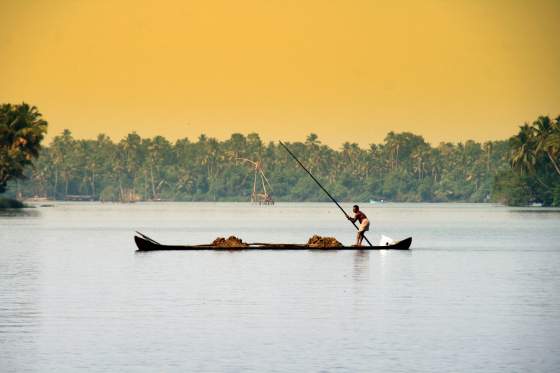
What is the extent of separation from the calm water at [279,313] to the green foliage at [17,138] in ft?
278

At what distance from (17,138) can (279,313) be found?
359 ft

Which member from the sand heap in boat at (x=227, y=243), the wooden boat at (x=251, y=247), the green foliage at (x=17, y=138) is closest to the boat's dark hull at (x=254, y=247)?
the wooden boat at (x=251, y=247)


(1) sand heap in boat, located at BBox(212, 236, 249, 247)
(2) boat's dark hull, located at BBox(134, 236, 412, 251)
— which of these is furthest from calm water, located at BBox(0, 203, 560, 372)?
(1) sand heap in boat, located at BBox(212, 236, 249, 247)

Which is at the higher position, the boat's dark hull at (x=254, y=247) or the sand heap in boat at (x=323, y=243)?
the sand heap in boat at (x=323, y=243)

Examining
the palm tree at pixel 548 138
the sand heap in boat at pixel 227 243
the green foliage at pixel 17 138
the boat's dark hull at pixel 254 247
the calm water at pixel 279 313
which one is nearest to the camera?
the calm water at pixel 279 313

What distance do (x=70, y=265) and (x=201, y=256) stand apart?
651cm

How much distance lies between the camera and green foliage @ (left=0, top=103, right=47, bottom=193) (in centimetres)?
12875

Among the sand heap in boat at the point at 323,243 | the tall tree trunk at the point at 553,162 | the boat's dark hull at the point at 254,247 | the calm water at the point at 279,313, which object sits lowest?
the calm water at the point at 279,313

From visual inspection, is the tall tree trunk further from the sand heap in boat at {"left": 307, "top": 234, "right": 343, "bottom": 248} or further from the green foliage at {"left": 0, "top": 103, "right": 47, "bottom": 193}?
the sand heap in boat at {"left": 307, "top": 234, "right": 343, "bottom": 248}

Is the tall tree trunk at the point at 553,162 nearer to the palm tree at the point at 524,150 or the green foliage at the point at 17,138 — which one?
the palm tree at the point at 524,150

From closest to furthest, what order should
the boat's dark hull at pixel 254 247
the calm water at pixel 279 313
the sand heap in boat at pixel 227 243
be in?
the calm water at pixel 279 313 < the boat's dark hull at pixel 254 247 < the sand heap in boat at pixel 227 243

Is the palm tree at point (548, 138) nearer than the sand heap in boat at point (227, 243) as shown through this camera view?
No

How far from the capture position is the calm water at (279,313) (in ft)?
64.0

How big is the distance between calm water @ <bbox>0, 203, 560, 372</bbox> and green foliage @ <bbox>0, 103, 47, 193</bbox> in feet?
278
